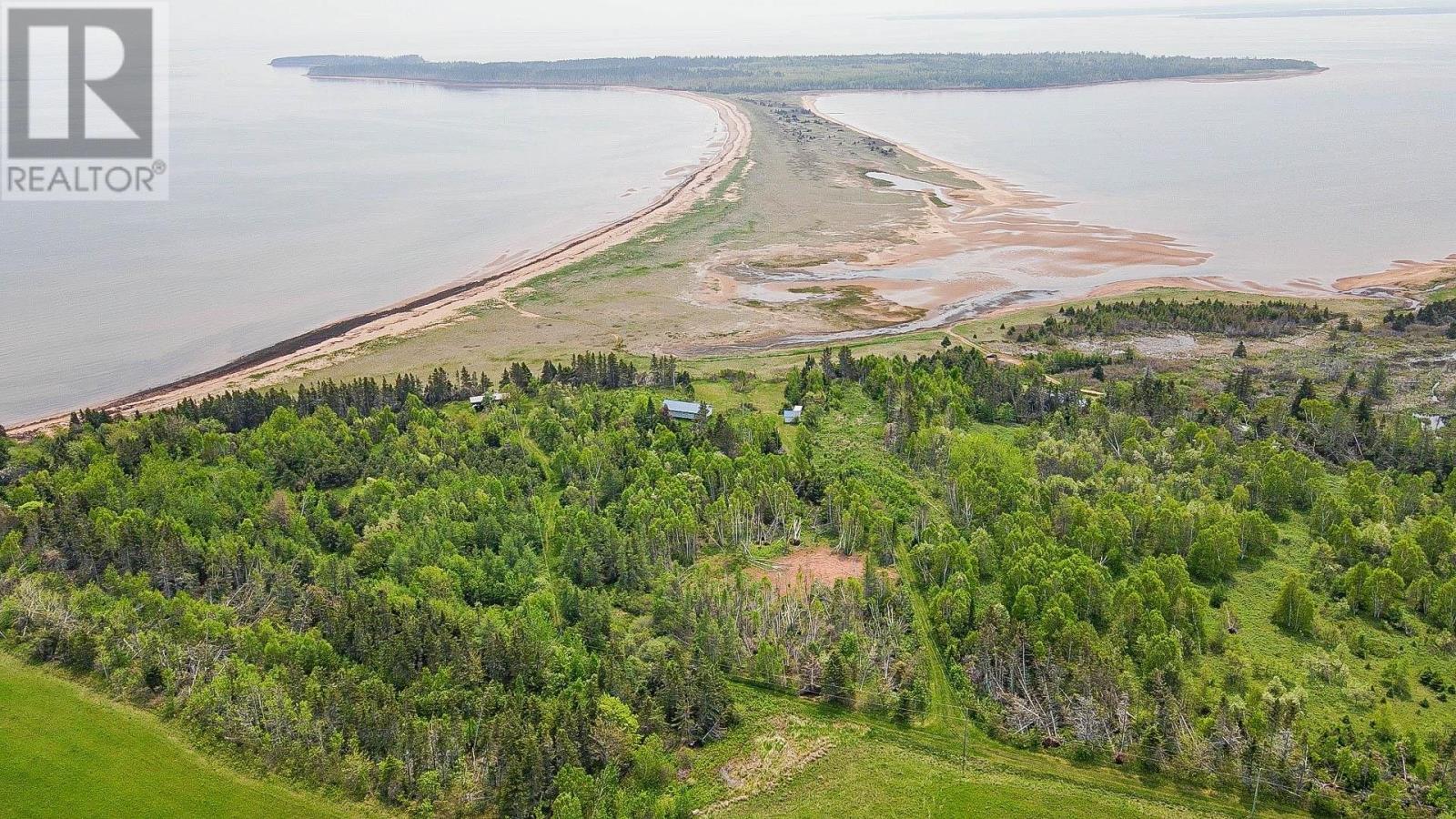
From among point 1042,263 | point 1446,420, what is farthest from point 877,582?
point 1042,263

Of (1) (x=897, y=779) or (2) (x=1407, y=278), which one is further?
(2) (x=1407, y=278)

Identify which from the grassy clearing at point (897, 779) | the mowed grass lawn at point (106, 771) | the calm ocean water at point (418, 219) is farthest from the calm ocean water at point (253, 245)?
the grassy clearing at point (897, 779)

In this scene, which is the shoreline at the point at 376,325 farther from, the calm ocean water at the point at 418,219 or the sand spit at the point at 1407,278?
the sand spit at the point at 1407,278

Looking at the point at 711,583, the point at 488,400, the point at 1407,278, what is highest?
the point at 1407,278

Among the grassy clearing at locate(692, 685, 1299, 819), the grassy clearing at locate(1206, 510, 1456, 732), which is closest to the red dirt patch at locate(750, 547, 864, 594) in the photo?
the grassy clearing at locate(692, 685, 1299, 819)

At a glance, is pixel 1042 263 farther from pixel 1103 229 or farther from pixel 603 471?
pixel 603 471

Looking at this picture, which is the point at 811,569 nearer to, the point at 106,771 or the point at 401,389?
the point at 106,771

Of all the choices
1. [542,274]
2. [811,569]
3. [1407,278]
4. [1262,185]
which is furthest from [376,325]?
[1262,185]
